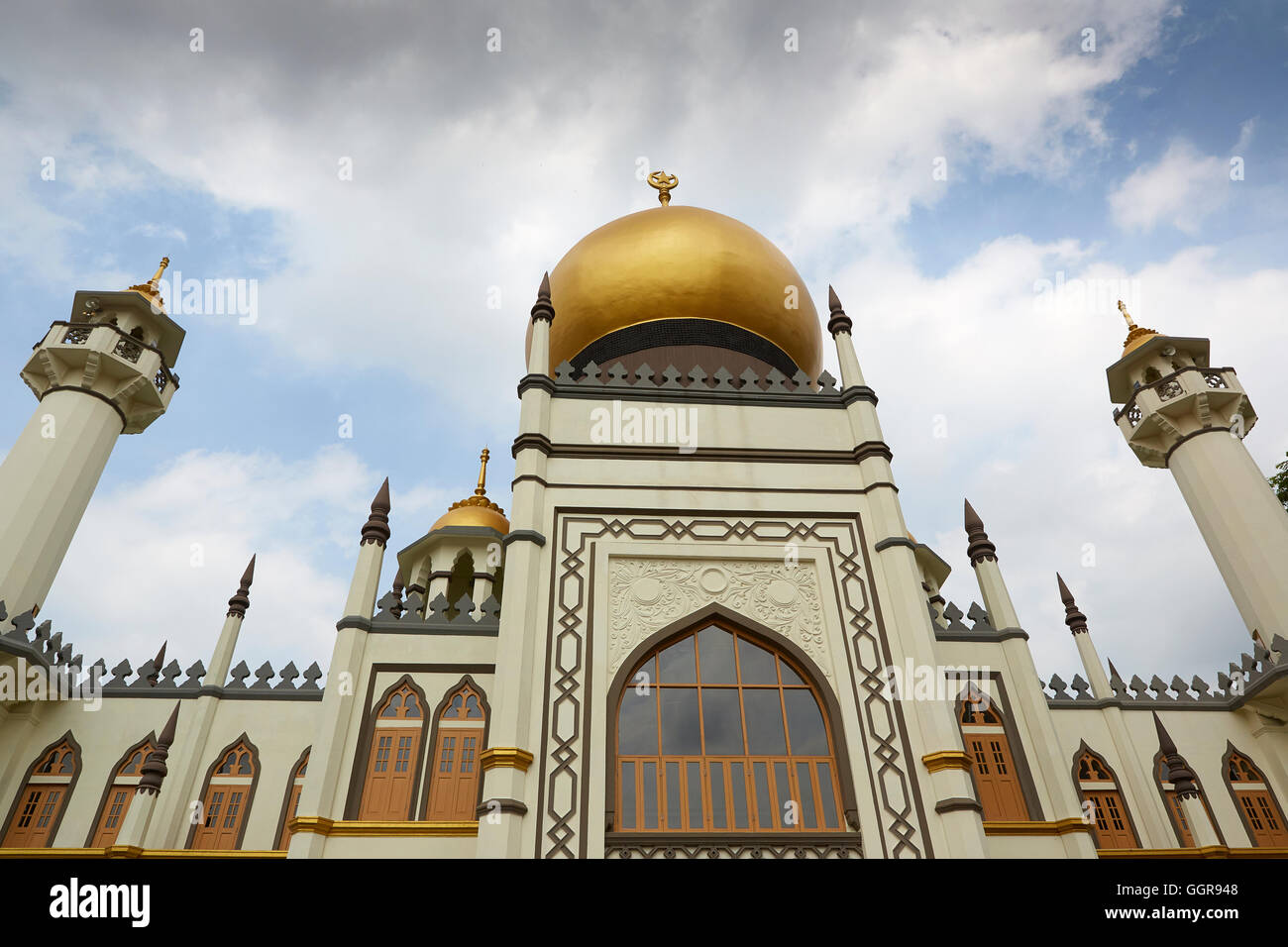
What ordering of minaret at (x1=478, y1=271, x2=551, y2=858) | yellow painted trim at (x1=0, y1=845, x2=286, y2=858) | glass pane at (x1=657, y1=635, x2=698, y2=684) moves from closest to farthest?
minaret at (x1=478, y1=271, x2=551, y2=858)
glass pane at (x1=657, y1=635, x2=698, y2=684)
yellow painted trim at (x1=0, y1=845, x2=286, y2=858)

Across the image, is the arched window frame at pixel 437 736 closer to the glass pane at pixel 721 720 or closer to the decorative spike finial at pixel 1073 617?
the glass pane at pixel 721 720

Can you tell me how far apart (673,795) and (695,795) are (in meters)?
0.20

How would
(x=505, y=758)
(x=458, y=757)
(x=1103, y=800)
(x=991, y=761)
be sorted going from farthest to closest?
(x=1103, y=800)
(x=991, y=761)
(x=458, y=757)
(x=505, y=758)

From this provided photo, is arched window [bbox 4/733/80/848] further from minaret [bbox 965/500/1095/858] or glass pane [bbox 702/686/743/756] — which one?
minaret [bbox 965/500/1095/858]

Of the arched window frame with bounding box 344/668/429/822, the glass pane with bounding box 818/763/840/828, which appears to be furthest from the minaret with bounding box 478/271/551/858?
the glass pane with bounding box 818/763/840/828

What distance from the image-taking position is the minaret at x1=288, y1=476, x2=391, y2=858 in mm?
7430

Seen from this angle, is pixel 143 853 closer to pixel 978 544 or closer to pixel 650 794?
pixel 650 794

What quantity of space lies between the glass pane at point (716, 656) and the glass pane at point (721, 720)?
0.36 feet

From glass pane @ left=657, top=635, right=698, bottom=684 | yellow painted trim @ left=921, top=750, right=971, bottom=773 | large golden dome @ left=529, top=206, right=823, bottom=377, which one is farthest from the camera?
large golden dome @ left=529, top=206, right=823, bottom=377

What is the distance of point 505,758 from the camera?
7.15 meters

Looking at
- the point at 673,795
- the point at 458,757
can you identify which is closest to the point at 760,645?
the point at 673,795

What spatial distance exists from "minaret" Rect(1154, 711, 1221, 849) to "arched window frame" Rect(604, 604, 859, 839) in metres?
3.48
